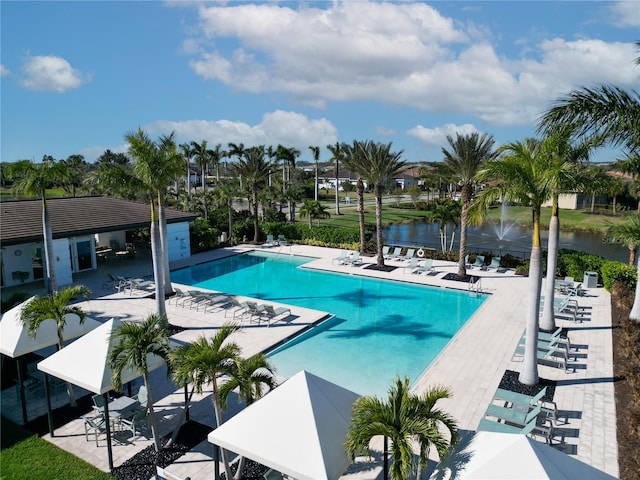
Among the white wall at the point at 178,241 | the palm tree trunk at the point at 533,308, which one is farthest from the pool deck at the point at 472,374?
the white wall at the point at 178,241

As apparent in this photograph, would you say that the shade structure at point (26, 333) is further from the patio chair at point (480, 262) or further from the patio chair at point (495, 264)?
the patio chair at point (495, 264)

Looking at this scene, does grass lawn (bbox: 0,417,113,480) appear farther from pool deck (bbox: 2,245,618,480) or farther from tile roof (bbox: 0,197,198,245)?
tile roof (bbox: 0,197,198,245)

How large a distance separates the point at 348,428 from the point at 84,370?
5674mm


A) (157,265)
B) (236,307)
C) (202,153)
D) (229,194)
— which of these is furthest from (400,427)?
(202,153)

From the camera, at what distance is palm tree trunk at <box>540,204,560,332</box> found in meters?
14.9

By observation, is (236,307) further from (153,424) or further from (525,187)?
(525,187)

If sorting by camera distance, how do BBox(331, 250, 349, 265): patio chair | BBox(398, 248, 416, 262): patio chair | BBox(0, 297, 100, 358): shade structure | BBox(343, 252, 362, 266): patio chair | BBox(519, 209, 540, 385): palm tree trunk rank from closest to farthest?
1. BBox(0, 297, 100, 358): shade structure
2. BBox(519, 209, 540, 385): palm tree trunk
3. BBox(343, 252, 362, 266): patio chair
4. BBox(331, 250, 349, 265): patio chair
5. BBox(398, 248, 416, 262): patio chair

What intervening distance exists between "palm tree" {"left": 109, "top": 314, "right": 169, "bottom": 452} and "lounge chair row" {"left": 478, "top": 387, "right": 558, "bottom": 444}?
6.82m

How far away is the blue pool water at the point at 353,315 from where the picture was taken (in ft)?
47.0

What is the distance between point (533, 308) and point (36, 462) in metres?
11.7

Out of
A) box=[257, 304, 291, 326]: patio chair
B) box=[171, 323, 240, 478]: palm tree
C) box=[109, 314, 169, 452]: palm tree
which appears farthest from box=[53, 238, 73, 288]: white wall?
box=[171, 323, 240, 478]: palm tree

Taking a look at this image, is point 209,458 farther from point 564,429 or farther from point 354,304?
point 354,304

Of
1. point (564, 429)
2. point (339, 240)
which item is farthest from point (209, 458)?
point (339, 240)

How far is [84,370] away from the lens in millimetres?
9305
